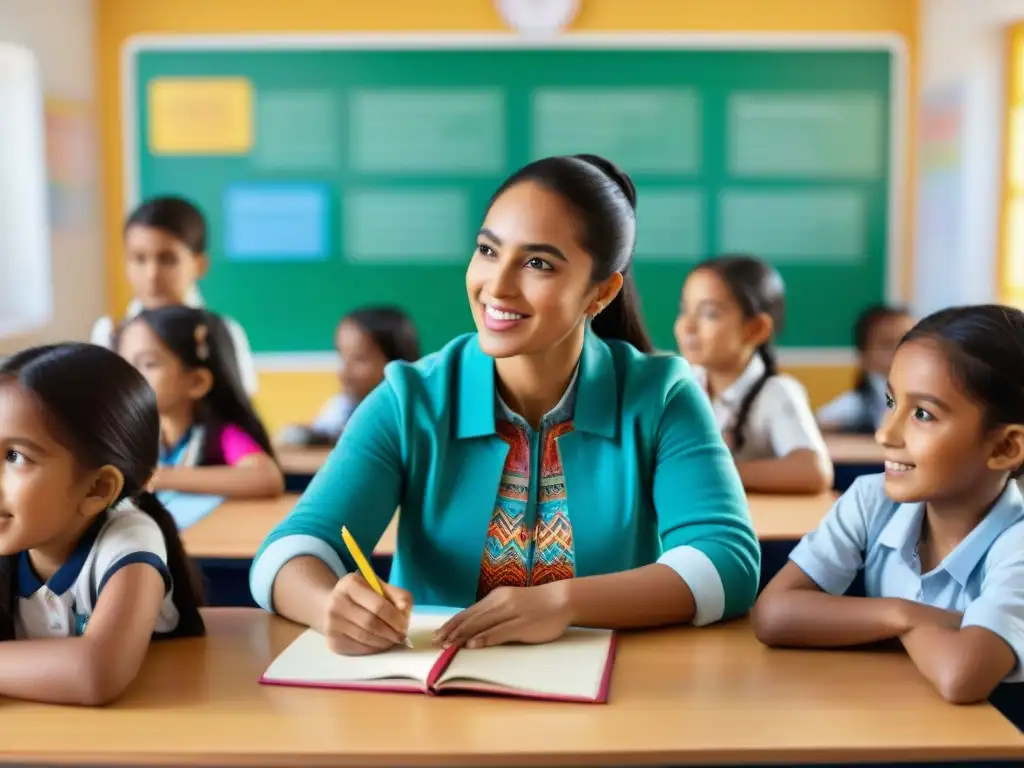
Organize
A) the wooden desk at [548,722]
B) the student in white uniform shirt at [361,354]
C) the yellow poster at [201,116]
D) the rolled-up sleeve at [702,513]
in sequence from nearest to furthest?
1. the wooden desk at [548,722]
2. the rolled-up sleeve at [702,513]
3. the student in white uniform shirt at [361,354]
4. the yellow poster at [201,116]

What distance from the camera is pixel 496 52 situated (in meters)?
5.62

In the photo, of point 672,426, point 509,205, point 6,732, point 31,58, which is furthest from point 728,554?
point 31,58

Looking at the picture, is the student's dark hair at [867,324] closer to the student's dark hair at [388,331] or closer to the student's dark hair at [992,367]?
the student's dark hair at [388,331]

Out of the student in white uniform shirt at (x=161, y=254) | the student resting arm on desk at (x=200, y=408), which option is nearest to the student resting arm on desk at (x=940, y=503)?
the student resting arm on desk at (x=200, y=408)

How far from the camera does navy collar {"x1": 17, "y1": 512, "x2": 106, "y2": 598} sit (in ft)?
4.77

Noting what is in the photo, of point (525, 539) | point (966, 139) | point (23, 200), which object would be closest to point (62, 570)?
point (525, 539)

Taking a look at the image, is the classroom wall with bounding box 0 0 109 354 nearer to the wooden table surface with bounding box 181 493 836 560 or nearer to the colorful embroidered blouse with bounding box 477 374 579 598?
the wooden table surface with bounding box 181 493 836 560

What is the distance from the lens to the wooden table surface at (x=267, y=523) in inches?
90.5

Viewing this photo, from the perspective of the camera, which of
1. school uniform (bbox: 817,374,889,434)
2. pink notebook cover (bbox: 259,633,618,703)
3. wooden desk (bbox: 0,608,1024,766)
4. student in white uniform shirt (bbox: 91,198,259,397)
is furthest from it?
school uniform (bbox: 817,374,889,434)

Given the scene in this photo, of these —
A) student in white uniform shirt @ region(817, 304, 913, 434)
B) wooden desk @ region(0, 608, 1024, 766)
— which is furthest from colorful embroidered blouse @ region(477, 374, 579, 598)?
student in white uniform shirt @ region(817, 304, 913, 434)

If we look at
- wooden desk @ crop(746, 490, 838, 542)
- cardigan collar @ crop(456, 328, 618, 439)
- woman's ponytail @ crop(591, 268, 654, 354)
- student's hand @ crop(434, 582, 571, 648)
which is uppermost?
woman's ponytail @ crop(591, 268, 654, 354)

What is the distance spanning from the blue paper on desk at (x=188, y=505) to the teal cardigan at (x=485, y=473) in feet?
3.26

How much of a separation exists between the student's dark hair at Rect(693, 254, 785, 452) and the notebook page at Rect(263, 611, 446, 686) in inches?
70.2

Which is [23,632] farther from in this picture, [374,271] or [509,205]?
[374,271]
